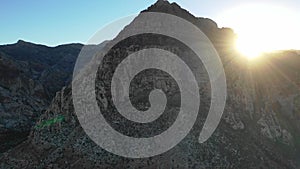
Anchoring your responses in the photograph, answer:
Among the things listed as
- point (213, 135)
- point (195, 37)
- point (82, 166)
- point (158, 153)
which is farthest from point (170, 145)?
point (195, 37)

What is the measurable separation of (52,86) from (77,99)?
233ft

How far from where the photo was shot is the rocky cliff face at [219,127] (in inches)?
1566

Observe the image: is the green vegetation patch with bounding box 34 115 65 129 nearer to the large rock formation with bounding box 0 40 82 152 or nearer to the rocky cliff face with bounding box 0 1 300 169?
the rocky cliff face with bounding box 0 1 300 169

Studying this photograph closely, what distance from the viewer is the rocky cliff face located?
131 feet

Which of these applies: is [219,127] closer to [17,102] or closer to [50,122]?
[50,122]

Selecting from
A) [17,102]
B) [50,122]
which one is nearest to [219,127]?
[50,122]

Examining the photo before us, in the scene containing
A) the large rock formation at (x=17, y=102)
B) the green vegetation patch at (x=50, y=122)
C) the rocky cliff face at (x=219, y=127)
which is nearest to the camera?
the rocky cliff face at (x=219, y=127)

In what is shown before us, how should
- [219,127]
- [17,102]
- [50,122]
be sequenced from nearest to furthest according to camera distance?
[219,127] < [50,122] < [17,102]

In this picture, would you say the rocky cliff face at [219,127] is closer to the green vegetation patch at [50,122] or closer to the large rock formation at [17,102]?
the green vegetation patch at [50,122]

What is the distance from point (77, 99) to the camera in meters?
47.2

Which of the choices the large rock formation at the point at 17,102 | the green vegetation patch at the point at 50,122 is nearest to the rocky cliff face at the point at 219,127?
the green vegetation patch at the point at 50,122

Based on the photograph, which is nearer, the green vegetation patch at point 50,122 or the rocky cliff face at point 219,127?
the rocky cliff face at point 219,127

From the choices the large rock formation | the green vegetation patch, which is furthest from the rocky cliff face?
the large rock formation

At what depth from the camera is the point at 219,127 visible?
1735 inches
